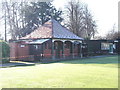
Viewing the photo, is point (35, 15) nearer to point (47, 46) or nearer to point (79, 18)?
point (79, 18)

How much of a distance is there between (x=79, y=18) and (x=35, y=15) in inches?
374

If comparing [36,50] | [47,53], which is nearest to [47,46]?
[47,53]

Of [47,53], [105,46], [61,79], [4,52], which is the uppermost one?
[105,46]

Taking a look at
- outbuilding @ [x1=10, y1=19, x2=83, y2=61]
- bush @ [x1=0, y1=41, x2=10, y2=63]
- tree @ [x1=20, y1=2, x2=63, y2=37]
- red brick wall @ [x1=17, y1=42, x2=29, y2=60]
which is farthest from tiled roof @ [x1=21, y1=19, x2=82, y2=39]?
tree @ [x1=20, y1=2, x2=63, y2=37]

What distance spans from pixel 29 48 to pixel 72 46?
7.64 meters

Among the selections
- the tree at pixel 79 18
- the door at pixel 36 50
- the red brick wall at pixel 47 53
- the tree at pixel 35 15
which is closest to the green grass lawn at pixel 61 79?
the door at pixel 36 50

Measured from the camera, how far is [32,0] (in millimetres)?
40531

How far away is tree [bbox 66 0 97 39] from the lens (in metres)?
43.3

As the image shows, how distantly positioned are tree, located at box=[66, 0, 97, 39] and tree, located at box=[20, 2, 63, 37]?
3.05m

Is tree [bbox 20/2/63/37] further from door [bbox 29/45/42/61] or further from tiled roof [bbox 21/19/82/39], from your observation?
door [bbox 29/45/42/61]

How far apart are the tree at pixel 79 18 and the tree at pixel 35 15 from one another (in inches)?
120

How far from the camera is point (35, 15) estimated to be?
39.7 metres

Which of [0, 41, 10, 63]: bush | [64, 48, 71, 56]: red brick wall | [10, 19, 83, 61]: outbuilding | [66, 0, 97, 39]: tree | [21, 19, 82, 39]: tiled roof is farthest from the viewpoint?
[66, 0, 97, 39]: tree

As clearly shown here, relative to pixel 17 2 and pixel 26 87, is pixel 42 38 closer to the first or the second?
pixel 17 2
